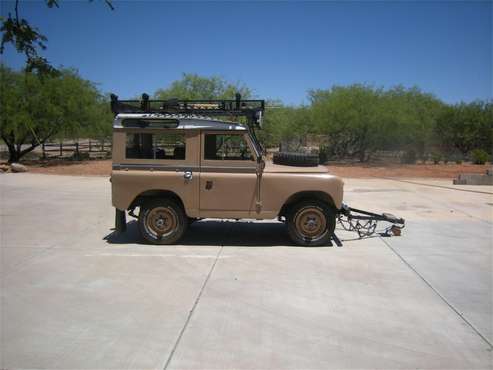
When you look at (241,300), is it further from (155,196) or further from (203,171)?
(155,196)

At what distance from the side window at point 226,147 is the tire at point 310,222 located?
1.17m

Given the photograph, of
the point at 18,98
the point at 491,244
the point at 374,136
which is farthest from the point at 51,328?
the point at 374,136

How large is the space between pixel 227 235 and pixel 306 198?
1694mm

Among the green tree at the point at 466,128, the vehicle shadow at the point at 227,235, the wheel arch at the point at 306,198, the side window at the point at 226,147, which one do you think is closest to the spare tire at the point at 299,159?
the wheel arch at the point at 306,198

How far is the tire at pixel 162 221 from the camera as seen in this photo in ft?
22.7

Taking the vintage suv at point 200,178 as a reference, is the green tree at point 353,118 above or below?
above

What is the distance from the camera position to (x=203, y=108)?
7.15 metres

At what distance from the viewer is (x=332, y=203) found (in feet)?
22.7

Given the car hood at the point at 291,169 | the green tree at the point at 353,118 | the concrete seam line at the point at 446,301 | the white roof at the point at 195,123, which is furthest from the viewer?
the green tree at the point at 353,118

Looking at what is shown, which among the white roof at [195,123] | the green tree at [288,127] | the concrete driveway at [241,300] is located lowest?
the concrete driveway at [241,300]

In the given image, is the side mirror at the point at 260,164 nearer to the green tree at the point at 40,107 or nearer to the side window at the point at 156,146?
the side window at the point at 156,146

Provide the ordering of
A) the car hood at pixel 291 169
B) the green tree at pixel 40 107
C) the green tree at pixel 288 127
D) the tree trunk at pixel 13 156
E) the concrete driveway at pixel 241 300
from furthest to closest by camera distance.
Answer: the green tree at pixel 288 127 < the tree trunk at pixel 13 156 < the green tree at pixel 40 107 < the car hood at pixel 291 169 < the concrete driveway at pixel 241 300

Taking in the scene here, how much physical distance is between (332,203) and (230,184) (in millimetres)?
1673

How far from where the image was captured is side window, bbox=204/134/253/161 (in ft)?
22.2
